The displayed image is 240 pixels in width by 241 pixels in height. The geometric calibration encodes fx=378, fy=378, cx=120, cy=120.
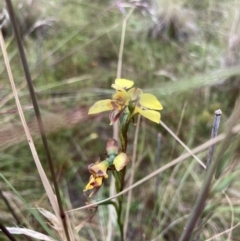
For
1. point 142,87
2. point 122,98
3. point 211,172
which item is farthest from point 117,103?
point 142,87

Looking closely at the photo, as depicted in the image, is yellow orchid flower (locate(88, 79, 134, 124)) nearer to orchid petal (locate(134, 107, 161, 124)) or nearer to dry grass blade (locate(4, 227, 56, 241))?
orchid petal (locate(134, 107, 161, 124))

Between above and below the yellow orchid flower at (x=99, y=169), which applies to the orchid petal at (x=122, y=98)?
above

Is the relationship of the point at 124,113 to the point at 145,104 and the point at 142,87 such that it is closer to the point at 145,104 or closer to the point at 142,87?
the point at 145,104

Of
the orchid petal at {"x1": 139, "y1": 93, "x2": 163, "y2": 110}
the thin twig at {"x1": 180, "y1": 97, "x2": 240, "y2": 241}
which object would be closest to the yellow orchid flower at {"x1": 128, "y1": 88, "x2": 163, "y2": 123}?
the orchid petal at {"x1": 139, "y1": 93, "x2": 163, "y2": 110}

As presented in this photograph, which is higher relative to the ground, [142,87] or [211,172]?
[211,172]

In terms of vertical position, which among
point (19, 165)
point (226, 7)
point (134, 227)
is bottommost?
point (134, 227)

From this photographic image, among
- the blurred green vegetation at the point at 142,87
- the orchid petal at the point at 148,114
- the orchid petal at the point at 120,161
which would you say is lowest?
the blurred green vegetation at the point at 142,87

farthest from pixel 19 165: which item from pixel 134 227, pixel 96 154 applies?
pixel 134 227

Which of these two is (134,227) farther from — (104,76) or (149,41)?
(149,41)

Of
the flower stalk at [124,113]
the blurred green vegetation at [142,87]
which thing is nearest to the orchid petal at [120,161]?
the flower stalk at [124,113]

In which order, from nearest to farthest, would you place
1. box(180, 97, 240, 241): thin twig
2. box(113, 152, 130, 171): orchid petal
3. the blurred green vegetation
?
1. box(180, 97, 240, 241): thin twig
2. box(113, 152, 130, 171): orchid petal
3. the blurred green vegetation

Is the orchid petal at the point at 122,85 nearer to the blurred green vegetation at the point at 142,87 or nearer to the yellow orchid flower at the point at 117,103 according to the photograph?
the yellow orchid flower at the point at 117,103
